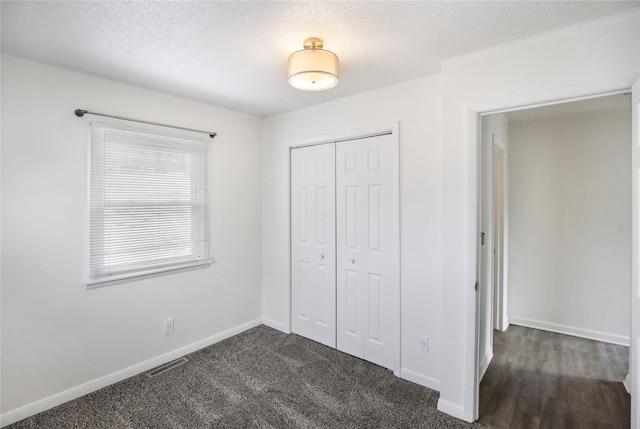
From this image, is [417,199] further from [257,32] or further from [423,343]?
[257,32]

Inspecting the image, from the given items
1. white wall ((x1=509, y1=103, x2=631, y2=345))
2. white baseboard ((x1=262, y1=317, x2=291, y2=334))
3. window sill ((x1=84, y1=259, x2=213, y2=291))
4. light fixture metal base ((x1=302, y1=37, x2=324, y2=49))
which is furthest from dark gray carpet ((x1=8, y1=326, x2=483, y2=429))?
light fixture metal base ((x1=302, y1=37, x2=324, y2=49))

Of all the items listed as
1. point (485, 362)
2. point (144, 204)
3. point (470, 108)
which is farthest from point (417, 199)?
point (144, 204)

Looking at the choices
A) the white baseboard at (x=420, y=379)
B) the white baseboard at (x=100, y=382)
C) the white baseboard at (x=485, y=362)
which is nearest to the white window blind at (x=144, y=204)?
the white baseboard at (x=100, y=382)

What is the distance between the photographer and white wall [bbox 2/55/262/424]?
6.60 feet

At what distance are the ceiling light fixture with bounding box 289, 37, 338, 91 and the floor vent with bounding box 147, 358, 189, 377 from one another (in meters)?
2.53

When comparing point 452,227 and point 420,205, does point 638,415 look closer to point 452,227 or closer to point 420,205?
point 452,227

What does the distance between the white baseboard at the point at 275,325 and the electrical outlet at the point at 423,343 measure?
57.6 inches

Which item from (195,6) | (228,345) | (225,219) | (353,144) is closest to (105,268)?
(225,219)

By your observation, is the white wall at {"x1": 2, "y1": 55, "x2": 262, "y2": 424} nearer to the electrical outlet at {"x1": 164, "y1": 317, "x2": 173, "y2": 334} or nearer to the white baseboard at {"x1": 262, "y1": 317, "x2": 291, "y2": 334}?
the electrical outlet at {"x1": 164, "y1": 317, "x2": 173, "y2": 334}

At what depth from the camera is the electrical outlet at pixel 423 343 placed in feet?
7.87

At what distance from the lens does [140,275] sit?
2.60m

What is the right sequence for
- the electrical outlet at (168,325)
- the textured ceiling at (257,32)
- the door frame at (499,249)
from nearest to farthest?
the textured ceiling at (257,32)
the electrical outlet at (168,325)
the door frame at (499,249)

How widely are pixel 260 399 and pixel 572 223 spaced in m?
3.58

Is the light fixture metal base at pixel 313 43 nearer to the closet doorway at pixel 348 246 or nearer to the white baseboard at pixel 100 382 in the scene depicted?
the closet doorway at pixel 348 246
